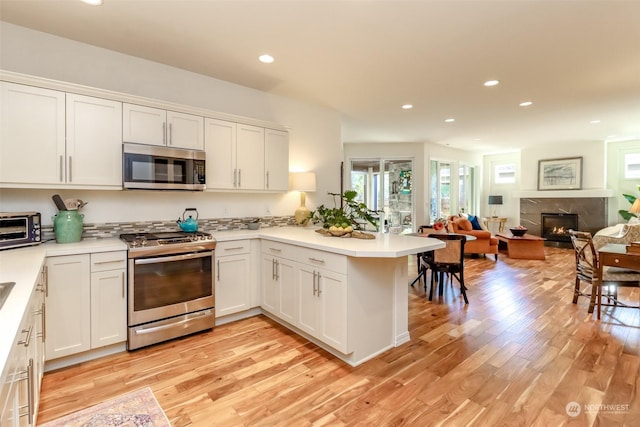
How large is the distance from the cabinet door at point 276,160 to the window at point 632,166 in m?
8.76

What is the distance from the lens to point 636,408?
6.41 feet

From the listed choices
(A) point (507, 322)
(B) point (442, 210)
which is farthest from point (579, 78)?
(B) point (442, 210)

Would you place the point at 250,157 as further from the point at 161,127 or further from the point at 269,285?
the point at 269,285

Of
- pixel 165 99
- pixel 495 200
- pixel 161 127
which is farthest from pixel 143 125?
pixel 495 200

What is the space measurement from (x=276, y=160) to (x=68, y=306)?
2.39 meters

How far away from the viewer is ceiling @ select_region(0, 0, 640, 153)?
2.32m

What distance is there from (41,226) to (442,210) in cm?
849

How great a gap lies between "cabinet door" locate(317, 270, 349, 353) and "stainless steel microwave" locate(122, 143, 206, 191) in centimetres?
158

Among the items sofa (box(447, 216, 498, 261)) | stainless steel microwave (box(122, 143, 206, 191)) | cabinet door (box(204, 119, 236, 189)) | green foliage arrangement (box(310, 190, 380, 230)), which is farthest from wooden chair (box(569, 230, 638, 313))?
stainless steel microwave (box(122, 143, 206, 191))

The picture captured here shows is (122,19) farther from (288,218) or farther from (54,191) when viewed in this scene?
(288,218)

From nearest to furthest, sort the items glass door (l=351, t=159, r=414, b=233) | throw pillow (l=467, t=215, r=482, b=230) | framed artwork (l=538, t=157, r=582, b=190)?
throw pillow (l=467, t=215, r=482, b=230) < framed artwork (l=538, t=157, r=582, b=190) < glass door (l=351, t=159, r=414, b=233)

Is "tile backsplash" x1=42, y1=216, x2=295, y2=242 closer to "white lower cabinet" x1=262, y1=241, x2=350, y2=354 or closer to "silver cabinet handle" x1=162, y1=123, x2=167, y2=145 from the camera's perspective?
"white lower cabinet" x1=262, y1=241, x2=350, y2=354

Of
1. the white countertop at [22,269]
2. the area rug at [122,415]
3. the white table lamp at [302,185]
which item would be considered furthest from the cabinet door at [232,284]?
the area rug at [122,415]

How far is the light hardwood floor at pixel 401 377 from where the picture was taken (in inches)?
75.5
